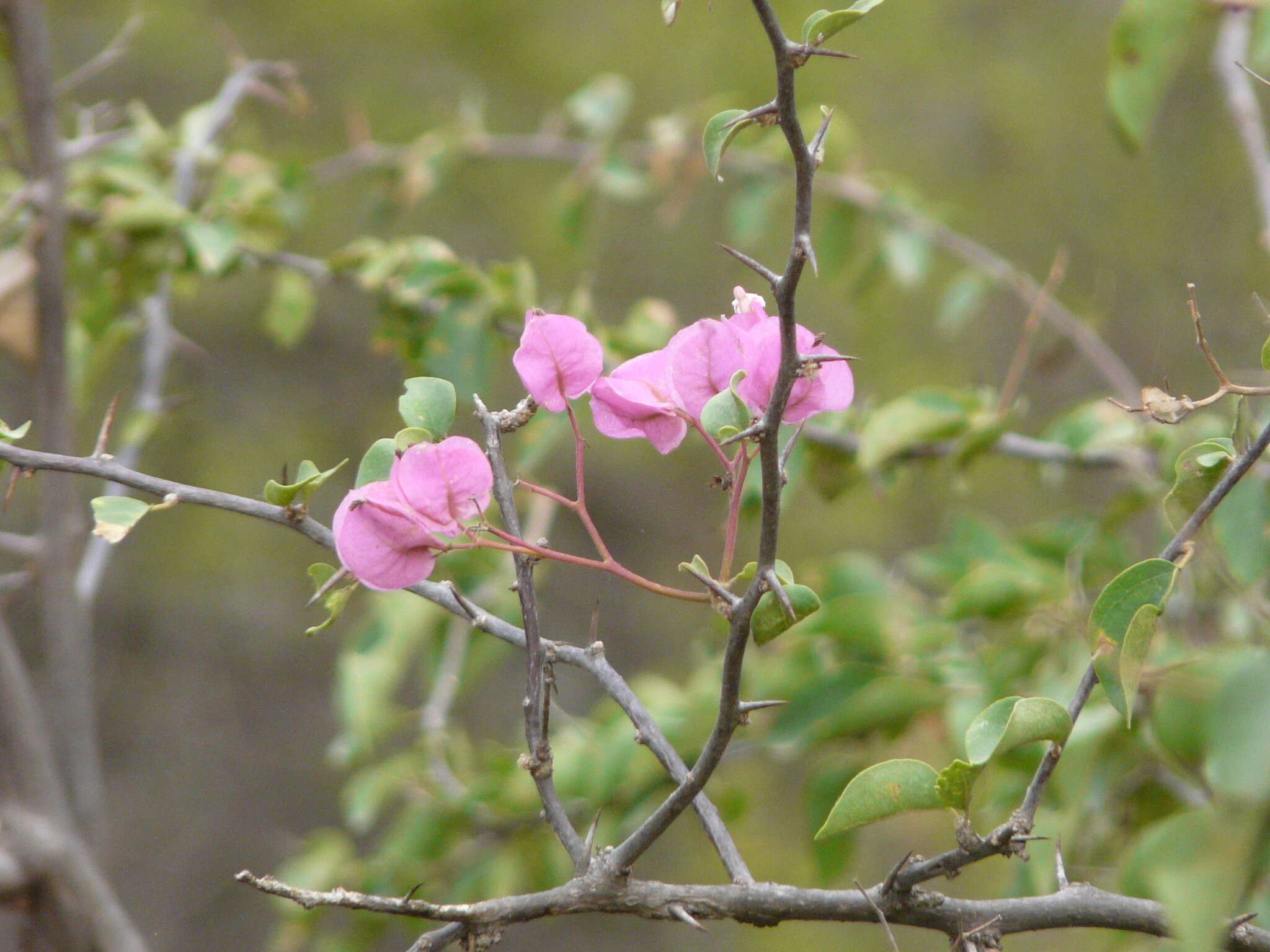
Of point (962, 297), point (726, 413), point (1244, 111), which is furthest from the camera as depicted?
point (962, 297)

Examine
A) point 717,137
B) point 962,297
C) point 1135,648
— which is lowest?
point 962,297

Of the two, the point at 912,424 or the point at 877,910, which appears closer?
the point at 877,910

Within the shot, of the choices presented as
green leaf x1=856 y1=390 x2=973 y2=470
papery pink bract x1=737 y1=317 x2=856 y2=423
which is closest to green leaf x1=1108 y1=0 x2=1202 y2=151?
green leaf x1=856 y1=390 x2=973 y2=470

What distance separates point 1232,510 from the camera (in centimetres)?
54

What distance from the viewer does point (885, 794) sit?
0.29 metres

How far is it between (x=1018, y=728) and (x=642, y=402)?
13 centimetres

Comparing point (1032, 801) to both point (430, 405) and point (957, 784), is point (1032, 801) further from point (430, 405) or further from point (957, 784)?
point (430, 405)

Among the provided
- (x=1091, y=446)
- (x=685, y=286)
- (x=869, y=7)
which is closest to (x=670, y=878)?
(x=685, y=286)

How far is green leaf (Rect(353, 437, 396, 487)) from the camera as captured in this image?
306 mm

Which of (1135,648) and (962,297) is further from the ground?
(1135,648)

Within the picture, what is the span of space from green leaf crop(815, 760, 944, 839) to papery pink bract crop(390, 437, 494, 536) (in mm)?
130

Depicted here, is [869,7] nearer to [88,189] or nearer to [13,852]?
[13,852]

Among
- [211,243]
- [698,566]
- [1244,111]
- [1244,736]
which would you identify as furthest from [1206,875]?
[1244,111]

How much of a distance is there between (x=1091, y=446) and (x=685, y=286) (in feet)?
4.61
